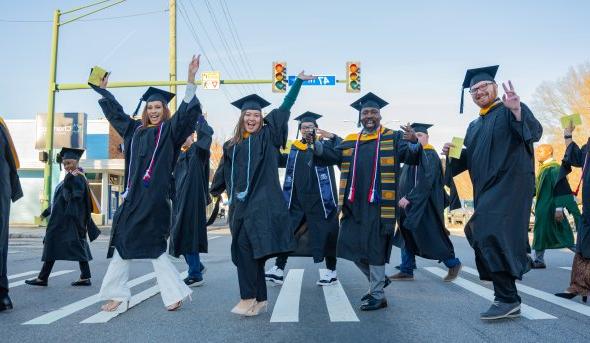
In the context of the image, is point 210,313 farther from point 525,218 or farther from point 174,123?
point 525,218

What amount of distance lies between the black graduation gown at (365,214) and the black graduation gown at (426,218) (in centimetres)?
180

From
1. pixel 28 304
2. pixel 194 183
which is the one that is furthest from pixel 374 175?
pixel 28 304

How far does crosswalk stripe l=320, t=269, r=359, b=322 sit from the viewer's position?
16.9ft

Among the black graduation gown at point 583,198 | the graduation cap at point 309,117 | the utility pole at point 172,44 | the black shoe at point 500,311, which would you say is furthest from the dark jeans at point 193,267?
the utility pole at point 172,44

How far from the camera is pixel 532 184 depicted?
16.9 feet

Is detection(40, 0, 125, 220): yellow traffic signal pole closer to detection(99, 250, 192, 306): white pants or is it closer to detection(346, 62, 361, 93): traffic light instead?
detection(346, 62, 361, 93): traffic light

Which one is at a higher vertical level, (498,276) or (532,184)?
(532,184)

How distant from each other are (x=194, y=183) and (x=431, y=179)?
3210mm

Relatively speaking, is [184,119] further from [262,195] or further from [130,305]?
[130,305]

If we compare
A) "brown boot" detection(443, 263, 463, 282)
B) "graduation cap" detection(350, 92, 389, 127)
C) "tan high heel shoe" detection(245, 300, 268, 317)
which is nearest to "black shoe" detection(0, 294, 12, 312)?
"tan high heel shoe" detection(245, 300, 268, 317)

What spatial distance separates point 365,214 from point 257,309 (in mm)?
1445

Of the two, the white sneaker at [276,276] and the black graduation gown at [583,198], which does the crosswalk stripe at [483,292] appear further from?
the white sneaker at [276,276]

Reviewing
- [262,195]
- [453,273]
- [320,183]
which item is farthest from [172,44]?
[262,195]

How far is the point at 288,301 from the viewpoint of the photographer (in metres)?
6.13
